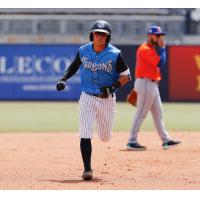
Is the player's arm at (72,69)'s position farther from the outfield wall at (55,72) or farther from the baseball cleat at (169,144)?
the outfield wall at (55,72)

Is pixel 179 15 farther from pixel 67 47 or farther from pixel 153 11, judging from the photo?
pixel 67 47

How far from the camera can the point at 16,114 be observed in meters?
18.7

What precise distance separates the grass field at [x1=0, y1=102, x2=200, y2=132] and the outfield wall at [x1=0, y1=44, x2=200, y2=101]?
1.09 meters

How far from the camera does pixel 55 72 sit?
2480cm

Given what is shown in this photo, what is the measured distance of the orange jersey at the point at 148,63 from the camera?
10641 mm

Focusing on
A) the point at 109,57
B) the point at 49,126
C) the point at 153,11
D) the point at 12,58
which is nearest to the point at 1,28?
the point at 153,11

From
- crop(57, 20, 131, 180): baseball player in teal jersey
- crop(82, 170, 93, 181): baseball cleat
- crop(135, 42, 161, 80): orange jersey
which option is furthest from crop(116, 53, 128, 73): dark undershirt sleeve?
crop(135, 42, 161, 80): orange jersey

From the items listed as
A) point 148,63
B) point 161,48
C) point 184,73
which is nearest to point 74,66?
point 148,63

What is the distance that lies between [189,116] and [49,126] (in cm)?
439

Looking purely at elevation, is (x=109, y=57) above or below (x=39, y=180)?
above

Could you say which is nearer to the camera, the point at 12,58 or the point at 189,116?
the point at 189,116

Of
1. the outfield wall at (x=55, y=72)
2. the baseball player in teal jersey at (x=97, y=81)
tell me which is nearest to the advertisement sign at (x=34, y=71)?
the outfield wall at (x=55, y=72)

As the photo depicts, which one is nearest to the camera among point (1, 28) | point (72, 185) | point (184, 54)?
point (72, 185)

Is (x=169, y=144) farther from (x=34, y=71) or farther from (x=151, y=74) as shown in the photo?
(x=34, y=71)
